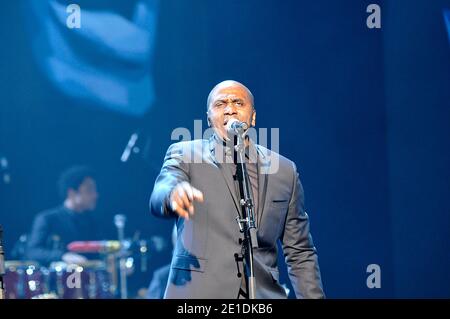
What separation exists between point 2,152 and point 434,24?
138 inches

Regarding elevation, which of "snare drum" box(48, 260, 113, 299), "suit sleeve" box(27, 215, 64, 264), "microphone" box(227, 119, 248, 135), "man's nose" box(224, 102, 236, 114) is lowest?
"snare drum" box(48, 260, 113, 299)

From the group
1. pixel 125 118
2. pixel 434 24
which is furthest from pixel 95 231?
pixel 434 24

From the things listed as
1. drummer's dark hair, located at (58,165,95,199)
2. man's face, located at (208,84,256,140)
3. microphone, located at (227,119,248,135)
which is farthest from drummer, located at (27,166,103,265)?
microphone, located at (227,119,248,135)

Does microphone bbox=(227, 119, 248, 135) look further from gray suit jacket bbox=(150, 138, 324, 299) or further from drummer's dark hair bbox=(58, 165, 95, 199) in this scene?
drummer's dark hair bbox=(58, 165, 95, 199)

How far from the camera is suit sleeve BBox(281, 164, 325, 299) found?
3180mm

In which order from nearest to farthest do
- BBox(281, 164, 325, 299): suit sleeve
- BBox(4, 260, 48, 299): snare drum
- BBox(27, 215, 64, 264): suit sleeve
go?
BBox(281, 164, 325, 299): suit sleeve → BBox(4, 260, 48, 299): snare drum → BBox(27, 215, 64, 264): suit sleeve

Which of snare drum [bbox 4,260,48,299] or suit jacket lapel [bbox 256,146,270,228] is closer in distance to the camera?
suit jacket lapel [bbox 256,146,270,228]

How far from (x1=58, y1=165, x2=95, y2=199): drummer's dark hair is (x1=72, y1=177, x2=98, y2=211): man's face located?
35 millimetres

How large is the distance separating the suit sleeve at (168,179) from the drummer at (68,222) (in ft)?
10.2

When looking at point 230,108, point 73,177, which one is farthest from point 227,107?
point 73,177

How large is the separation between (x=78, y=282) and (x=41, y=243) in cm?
55

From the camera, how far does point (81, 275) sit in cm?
591

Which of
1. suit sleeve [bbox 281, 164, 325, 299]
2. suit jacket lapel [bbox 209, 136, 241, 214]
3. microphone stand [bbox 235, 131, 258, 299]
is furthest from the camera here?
suit sleeve [bbox 281, 164, 325, 299]

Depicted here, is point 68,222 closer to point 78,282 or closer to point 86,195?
point 86,195
